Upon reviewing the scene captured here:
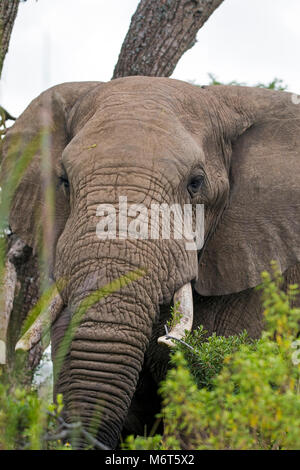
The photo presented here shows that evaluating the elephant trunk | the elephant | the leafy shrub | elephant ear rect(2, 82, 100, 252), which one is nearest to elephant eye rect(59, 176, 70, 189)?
the elephant

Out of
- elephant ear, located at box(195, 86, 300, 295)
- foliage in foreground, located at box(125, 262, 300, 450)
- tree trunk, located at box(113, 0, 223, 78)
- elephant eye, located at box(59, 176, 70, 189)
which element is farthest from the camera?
tree trunk, located at box(113, 0, 223, 78)

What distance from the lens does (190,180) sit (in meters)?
→ 4.41

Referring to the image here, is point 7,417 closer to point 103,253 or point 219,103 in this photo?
point 103,253

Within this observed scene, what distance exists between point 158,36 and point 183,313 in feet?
11.3

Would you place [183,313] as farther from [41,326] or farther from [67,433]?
[67,433]

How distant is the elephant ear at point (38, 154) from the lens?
497 centimetres

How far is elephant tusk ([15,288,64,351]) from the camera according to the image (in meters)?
3.59

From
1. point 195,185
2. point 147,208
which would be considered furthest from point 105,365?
point 195,185

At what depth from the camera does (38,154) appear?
5.07 m

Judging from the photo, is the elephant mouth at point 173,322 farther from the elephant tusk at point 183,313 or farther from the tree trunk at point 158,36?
the tree trunk at point 158,36

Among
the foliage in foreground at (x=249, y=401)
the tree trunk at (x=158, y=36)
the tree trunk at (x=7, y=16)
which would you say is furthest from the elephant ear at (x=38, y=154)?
the foliage in foreground at (x=249, y=401)

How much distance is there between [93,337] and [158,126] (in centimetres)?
120

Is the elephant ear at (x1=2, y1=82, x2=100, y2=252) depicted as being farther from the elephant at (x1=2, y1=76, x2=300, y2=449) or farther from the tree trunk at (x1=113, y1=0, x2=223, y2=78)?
the tree trunk at (x1=113, y1=0, x2=223, y2=78)
